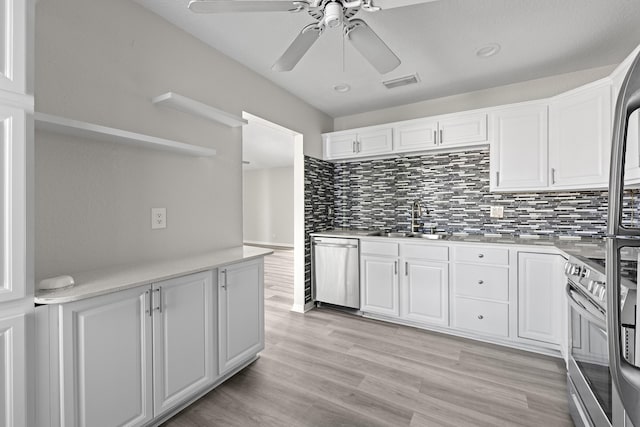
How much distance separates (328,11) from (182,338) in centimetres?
194

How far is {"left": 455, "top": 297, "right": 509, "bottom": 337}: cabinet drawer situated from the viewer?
2635 mm

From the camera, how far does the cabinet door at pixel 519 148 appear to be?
8.89 feet

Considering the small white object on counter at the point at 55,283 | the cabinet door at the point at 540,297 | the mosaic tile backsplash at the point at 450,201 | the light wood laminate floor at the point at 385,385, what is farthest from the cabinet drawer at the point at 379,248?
the small white object on counter at the point at 55,283

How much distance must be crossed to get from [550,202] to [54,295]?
3883 mm

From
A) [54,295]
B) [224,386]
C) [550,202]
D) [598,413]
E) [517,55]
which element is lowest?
[224,386]

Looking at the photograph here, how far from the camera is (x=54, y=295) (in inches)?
47.3

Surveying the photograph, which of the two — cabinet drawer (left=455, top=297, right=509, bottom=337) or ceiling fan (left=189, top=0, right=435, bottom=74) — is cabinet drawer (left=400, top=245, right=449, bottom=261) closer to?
cabinet drawer (left=455, top=297, right=509, bottom=337)

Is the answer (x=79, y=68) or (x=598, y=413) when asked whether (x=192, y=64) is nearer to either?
(x=79, y=68)

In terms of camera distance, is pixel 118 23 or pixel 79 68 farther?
pixel 118 23

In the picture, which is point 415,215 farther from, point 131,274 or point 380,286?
point 131,274

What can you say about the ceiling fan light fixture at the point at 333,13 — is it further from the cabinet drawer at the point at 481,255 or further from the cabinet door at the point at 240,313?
the cabinet drawer at the point at 481,255

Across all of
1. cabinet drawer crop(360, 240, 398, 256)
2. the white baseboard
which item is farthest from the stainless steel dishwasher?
the white baseboard

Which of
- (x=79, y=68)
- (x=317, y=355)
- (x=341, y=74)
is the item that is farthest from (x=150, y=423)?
(x=341, y=74)

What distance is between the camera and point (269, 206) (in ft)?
31.2
